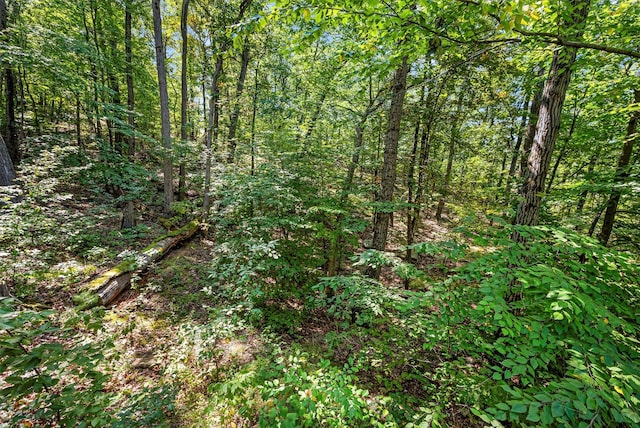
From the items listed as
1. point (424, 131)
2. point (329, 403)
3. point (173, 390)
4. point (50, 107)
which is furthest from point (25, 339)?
point (50, 107)

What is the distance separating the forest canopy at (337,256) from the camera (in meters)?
1.93

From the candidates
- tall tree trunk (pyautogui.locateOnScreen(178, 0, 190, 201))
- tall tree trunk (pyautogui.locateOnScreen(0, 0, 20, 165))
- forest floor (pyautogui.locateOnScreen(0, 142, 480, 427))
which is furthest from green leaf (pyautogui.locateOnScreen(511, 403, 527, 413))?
tall tree trunk (pyautogui.locateOnScreen(178, 0, 190, 201))

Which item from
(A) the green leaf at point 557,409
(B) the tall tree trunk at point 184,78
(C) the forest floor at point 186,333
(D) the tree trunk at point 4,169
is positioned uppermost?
(B) the tall tree trunk at point 184,78

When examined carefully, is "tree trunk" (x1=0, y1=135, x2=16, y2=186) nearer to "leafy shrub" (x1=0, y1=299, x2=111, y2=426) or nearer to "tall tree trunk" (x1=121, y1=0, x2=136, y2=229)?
"tall tree trunk" (x1=121, y1=0, x2=136, y2=229)

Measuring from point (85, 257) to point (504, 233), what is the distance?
858cm

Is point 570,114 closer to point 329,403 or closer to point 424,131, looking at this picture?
point 424,131

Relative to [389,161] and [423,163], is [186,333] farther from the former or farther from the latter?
[423,163]

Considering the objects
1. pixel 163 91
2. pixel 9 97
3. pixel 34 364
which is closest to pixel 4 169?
pixel 9 97

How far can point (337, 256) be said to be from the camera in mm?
6176

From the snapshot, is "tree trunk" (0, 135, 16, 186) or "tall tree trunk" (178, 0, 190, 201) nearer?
"tree trunk" (0, 135, 16, 186)

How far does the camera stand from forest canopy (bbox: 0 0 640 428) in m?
1.93

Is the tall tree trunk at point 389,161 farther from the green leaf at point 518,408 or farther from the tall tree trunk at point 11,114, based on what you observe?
the tall tree trunk at point 11,114

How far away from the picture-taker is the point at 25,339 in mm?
1469

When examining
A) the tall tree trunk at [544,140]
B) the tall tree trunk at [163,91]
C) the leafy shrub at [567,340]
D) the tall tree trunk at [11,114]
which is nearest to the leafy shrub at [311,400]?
the leafy shrub at [567,340]
